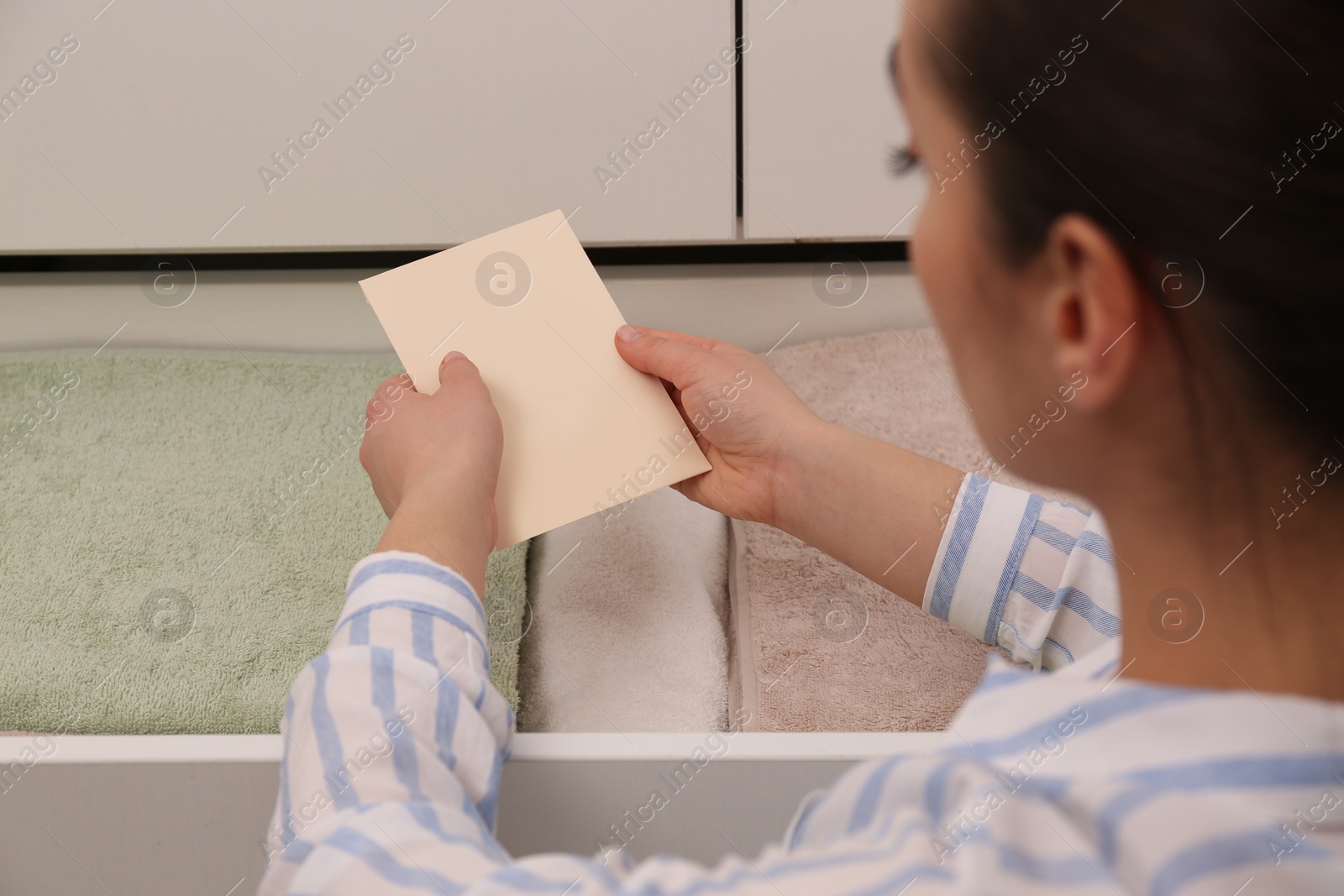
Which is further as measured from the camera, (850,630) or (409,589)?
(850,630)

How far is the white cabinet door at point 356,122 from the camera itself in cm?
64

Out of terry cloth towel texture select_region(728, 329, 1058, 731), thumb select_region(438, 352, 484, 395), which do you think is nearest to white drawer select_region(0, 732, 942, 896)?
terry cloth towel texture select_region(728, 329, 1058, 731)

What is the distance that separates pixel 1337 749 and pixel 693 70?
561 millimetres

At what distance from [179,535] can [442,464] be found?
0.27 meters

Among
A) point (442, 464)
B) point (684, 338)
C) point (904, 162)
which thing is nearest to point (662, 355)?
point (684, 338)

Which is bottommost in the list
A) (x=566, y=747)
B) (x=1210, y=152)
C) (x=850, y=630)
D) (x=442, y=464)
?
(x=850, y=630)

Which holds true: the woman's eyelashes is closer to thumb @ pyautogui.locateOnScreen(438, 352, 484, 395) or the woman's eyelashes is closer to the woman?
the woman

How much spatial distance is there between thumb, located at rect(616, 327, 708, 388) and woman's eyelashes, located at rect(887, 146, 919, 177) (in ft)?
0.87

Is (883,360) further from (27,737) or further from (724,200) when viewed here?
(27,737)

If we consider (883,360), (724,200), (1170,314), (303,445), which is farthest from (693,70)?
(1170,314)

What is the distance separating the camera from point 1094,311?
0.22 m

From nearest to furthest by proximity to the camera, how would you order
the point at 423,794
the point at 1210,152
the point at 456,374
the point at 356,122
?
the point at 1210,152 < the point at 423,794 < the point at 456,374 < the point at 356,122

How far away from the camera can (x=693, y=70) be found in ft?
2.12

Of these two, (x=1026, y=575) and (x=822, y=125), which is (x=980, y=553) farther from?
(x=822, y=125)
